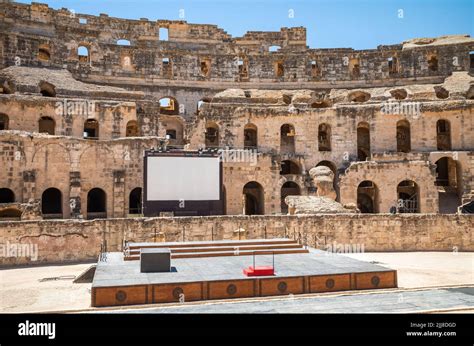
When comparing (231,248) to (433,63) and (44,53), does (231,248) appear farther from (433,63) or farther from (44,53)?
(433,63)

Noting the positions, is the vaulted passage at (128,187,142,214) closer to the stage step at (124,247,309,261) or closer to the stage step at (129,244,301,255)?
the stage step at (129,244,301,255)

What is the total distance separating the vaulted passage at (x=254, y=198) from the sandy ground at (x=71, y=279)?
1071 cm

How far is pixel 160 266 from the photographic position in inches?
462

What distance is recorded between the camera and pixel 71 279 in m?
13.3

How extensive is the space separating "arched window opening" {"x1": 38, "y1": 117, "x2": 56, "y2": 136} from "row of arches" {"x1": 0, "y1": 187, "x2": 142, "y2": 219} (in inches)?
220

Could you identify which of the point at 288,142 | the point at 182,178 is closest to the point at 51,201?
the point at 182,178

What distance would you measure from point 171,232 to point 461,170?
821 inches

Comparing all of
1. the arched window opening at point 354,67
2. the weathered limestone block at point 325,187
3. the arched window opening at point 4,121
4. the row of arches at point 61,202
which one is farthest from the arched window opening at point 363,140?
the arched window opening at point 4,121

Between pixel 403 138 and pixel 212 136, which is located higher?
pixel 212 136

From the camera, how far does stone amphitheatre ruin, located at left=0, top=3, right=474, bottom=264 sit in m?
19.7

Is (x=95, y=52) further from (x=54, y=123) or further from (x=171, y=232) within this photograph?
(x=171, y=232)

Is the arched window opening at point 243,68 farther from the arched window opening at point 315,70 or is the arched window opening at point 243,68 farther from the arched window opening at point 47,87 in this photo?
the arched window opening at point 47,87

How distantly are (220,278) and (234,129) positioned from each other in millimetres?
21007

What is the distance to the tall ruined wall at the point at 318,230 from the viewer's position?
17.8 metres
